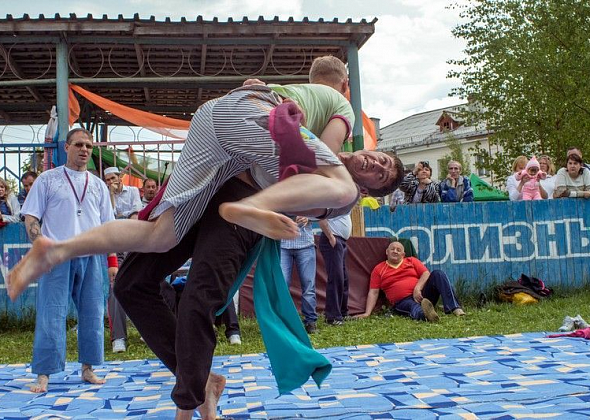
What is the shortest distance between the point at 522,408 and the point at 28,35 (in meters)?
8.28

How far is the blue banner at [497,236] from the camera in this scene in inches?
363

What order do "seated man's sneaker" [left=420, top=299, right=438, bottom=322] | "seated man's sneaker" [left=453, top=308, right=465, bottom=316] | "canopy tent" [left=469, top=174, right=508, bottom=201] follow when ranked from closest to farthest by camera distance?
"seated man's sneaker" [left=420, top=299, right=438, bottom=322] → "seated man's sneaker" [left=453, top=308, right=465, bottom=316] → "canopy tent" [left=469, top=174, right=508, bottom=201]

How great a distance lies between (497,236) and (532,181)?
1086mm

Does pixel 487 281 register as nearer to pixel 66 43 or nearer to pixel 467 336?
pixel 467 336

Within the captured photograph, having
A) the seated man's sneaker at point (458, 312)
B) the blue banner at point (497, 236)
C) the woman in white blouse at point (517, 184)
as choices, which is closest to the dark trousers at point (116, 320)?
the blue banner at point (497, 236)

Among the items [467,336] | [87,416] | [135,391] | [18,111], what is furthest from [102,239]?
[18,111]

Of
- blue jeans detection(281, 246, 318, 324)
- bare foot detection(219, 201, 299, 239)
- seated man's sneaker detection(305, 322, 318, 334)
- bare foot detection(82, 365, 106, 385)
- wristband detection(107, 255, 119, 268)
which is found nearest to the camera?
bare foot detection(219, 201, 299, 239)

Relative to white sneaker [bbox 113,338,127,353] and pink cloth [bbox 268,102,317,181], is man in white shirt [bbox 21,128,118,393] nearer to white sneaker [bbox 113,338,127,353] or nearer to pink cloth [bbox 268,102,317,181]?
white sneaker [bbox 113,338,127,353]

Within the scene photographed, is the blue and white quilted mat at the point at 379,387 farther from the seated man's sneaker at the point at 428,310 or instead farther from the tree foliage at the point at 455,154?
the tree foliage at the point at 455,154

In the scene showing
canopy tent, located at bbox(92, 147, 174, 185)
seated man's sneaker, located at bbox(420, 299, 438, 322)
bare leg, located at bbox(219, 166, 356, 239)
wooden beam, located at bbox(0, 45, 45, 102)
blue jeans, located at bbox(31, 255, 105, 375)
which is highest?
wooden beam, located at bbox(0, 45, 45, 102)

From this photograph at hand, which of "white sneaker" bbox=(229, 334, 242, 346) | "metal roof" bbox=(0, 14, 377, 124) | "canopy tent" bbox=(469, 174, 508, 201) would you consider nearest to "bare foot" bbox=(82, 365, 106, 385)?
"white sneaker" bbox=(229, 334, 242, 346)

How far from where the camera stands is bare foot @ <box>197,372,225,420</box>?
3268mm

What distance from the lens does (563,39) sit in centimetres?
1981

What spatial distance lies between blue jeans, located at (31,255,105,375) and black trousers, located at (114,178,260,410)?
202 centimetres
